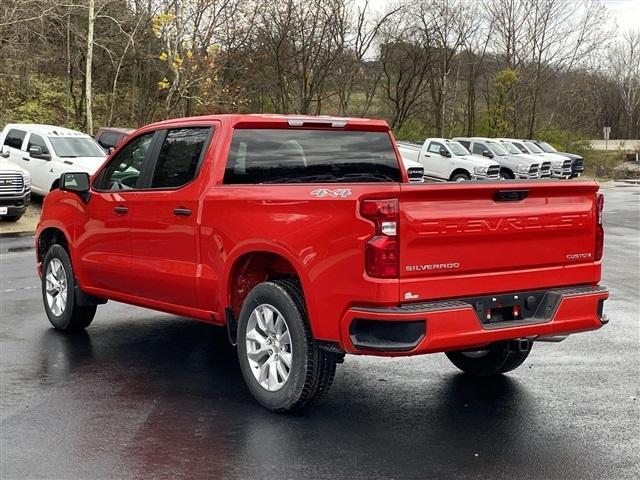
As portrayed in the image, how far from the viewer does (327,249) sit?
15.9 feet

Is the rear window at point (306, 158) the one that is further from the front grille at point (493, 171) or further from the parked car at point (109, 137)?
the front grille at point (493, 171)

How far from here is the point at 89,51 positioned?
28.2 metres

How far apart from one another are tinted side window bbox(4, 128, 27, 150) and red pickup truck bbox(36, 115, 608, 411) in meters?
15.4

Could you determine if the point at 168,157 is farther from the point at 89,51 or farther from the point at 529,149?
the point at 529,149

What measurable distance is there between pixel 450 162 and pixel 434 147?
4.05 feet

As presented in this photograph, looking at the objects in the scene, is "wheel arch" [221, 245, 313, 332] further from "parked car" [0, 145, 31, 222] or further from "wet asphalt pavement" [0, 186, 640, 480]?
"parked car" [0, 145, 31, 222]

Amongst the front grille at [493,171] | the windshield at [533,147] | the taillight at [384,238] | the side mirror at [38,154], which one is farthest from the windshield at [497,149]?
the taillight at [384,238]

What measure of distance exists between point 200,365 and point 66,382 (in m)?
1.05

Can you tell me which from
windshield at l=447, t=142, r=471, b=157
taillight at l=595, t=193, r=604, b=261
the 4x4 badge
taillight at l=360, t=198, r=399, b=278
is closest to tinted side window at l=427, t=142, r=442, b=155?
windshield at l=447, t=142, r=471, b=157

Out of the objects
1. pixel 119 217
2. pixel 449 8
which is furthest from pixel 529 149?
pixel 119 217

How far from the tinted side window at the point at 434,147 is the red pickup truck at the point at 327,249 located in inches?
959

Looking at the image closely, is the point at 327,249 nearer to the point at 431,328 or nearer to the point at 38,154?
the point at 431,328

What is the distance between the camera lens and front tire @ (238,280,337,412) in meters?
5.11

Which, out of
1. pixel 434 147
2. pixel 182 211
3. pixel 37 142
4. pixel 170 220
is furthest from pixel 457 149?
pixel 182 211
